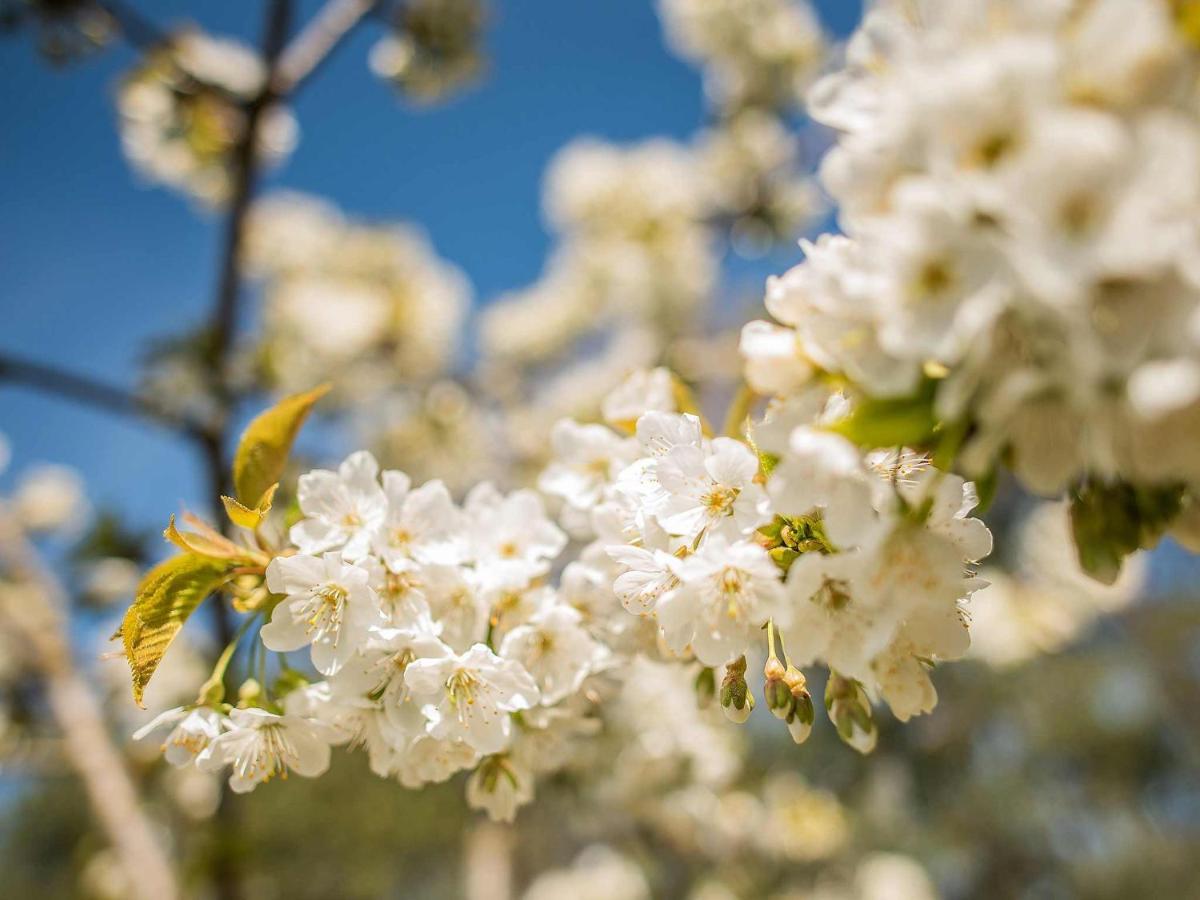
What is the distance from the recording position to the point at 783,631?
67 cm

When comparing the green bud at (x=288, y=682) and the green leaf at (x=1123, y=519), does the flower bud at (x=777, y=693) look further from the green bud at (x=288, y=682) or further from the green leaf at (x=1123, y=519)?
the green bud at (x=288, y=682)

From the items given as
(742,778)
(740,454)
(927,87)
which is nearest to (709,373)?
(742,778)

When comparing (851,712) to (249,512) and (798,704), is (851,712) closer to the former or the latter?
(798,704)

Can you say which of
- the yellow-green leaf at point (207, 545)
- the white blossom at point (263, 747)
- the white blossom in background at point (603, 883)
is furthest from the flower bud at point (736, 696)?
the white blossom in background at point (603, 883)

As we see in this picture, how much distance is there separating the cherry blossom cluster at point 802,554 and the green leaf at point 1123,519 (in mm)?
102

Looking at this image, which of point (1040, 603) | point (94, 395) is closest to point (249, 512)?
point (94, 395)

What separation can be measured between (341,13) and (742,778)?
161 inches

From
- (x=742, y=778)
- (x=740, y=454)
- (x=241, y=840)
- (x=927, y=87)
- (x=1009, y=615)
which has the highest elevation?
(x=927, y=87)

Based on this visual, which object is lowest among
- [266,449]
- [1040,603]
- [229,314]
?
[1040,603]

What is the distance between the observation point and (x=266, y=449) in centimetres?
87

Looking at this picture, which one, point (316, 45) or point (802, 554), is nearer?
point (802, 554)

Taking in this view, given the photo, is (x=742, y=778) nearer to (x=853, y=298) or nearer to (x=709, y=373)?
(x=709, y=373)

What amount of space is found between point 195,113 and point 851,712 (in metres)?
3.22

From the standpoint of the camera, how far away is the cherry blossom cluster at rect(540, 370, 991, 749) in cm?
59
